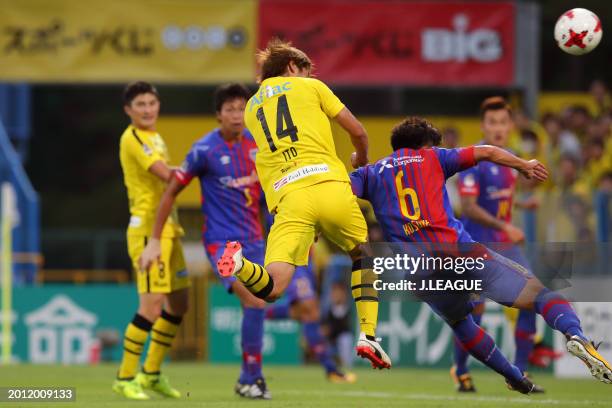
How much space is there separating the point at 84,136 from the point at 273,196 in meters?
20.7

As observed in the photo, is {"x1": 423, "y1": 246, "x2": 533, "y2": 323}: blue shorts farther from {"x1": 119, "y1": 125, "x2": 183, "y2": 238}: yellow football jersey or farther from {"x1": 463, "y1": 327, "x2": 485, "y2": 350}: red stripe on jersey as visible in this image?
{"x1": 119, "y1": 125, "x2": 183, "y2": 238}: yellow football jersey

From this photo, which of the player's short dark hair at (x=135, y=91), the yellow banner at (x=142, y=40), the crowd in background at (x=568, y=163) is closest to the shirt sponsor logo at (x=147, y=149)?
the player's short dark hair at (x=135, y=91)

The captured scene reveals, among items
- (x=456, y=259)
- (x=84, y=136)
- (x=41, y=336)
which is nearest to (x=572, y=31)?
(x=456, y=259)

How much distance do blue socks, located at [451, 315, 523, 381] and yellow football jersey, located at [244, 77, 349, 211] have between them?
1.28 meters

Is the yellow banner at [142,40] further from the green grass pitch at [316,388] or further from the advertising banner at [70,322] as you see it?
the green grass pitch at [316,388]

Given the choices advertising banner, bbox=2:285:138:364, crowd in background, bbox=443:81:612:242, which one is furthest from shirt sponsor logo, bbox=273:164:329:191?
advertising banner, bbox=2:285:138:364

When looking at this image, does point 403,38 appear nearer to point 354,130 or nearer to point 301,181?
point 354,130

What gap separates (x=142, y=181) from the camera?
1089cm

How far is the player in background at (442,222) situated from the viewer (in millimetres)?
8719

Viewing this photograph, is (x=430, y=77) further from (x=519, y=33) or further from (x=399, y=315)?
(x=399, y=315)

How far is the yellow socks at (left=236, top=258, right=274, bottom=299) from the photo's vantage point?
837 centimetres

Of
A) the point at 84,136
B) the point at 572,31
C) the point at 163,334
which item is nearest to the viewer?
the point at 572,31

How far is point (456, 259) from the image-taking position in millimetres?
8812

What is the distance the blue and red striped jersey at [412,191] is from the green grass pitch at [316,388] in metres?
1.32
